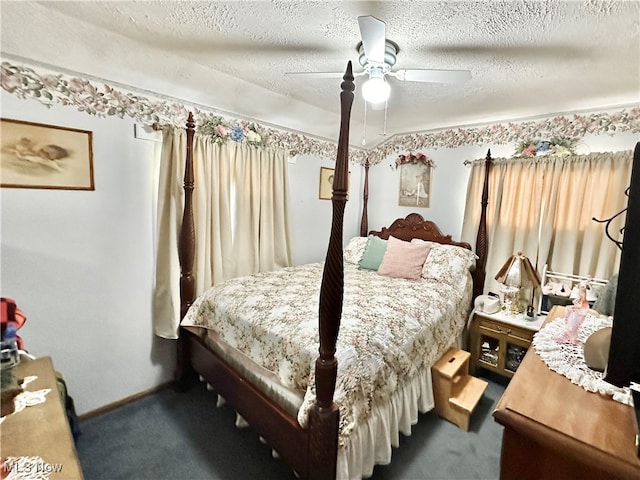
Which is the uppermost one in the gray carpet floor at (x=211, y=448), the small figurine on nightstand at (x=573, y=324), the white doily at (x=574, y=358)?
the small figurine on nightstand at (x=573, y=324)

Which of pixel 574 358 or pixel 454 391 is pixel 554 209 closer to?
pixel 454 391

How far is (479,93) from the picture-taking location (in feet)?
7.84

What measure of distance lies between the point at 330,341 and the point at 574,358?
0.94 meters

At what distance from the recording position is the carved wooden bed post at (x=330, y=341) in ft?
3.99

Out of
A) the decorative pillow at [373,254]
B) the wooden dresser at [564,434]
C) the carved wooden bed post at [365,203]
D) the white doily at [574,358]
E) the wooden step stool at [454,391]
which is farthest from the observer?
the carved wooden bed post at [365,203]

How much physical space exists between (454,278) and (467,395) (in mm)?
963

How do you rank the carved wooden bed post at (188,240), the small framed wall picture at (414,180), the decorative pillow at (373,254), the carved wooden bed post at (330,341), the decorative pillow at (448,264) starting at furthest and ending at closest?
1. the small framed wall picture at (414,180)
2. the decorative pillow at (373,254)
3. the decorative pillow at (448,264)
4. the carved wooden bed post at (188,240)
5. the carved wooden bed post at (330,341)

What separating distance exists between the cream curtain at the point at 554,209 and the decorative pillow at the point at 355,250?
107 centimetres

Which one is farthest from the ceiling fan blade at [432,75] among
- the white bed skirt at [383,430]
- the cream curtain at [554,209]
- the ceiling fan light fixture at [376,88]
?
the white bed skirt at [383,430]

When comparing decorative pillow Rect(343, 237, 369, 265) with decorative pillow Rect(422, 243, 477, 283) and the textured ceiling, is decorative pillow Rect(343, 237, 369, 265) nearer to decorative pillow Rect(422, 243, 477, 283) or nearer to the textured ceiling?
decorative pillow Rect(422, 243, 477, 283)

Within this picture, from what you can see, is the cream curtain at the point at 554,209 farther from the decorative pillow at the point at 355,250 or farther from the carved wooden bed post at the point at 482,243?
the decorative pillow at the point at 355,250

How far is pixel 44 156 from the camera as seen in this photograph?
1.73 meters

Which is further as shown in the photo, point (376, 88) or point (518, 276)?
point (518, 276)

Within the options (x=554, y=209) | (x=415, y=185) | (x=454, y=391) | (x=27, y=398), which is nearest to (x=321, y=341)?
(x=27, y=398)
